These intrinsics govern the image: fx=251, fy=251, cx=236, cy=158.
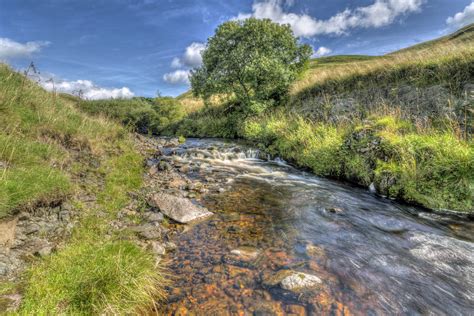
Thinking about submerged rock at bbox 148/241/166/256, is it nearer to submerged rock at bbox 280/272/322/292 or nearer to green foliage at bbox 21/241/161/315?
green foliage at bbox 21/241/161/315

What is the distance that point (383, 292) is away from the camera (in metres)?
3.38

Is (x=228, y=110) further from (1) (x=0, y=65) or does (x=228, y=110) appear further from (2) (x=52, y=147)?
(2) (x=52, y=147)

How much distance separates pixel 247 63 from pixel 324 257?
18.9 m

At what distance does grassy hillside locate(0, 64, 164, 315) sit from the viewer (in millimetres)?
2771

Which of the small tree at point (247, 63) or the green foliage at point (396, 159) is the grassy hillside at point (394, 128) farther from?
the small tree at point (247, 63)

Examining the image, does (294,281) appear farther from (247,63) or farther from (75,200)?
(247,63)

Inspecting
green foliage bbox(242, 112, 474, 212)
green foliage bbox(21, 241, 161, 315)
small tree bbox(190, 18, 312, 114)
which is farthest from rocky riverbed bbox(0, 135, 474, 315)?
small tree bbox(190, 18, 312, 114)

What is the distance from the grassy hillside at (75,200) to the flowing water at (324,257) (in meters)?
0.69

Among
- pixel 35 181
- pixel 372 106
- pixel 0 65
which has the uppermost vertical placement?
pixel 372 106

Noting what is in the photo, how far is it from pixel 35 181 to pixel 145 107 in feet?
117

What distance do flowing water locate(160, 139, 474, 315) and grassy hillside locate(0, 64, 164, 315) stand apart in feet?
2.27

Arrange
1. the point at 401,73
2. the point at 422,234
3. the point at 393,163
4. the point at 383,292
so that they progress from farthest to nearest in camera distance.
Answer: the point at 401,73, the point at 393,163, the point at 422,234, the point at 383,292

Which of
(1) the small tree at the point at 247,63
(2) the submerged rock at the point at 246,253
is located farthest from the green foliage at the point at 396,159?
(1) the small tree at the point at 247,63

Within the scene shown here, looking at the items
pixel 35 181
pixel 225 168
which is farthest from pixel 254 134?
pixel 35 181
